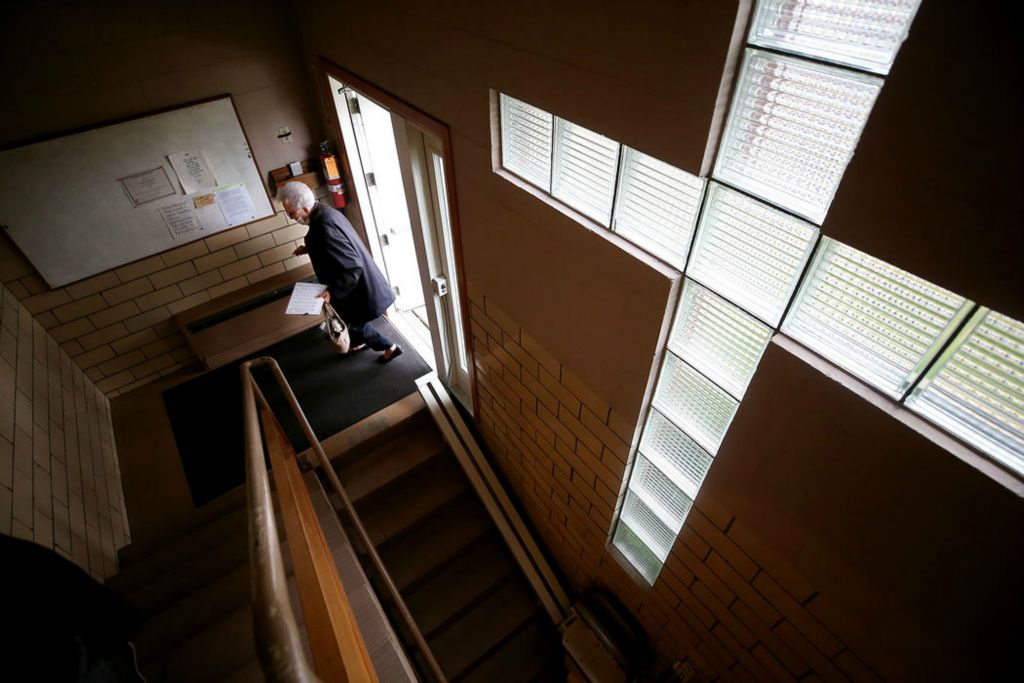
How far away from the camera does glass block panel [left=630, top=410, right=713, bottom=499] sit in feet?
5.31

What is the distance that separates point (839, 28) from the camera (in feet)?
2.72

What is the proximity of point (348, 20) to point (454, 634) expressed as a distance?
143 inches

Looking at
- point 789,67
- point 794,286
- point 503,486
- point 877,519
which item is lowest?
point 503,486

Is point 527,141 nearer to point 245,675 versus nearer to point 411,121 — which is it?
A: point 411,121

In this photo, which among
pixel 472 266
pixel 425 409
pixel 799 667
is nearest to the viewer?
pixel 799 667

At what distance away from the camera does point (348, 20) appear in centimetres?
253

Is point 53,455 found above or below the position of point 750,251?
below

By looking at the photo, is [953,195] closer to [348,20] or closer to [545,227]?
[545,227]

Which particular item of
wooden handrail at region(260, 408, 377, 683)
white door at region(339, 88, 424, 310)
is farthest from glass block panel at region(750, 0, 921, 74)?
white door at region(339, 88, 424, 310)

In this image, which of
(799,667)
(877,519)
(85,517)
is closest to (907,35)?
(877,519)

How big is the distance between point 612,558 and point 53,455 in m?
3.06

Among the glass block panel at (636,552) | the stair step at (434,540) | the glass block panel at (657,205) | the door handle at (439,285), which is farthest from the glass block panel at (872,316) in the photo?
the stair step at (434,540)

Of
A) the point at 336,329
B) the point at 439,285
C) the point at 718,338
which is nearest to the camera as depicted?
the point at 718,338

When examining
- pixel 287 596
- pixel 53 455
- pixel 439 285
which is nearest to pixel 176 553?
pixel 53 455
